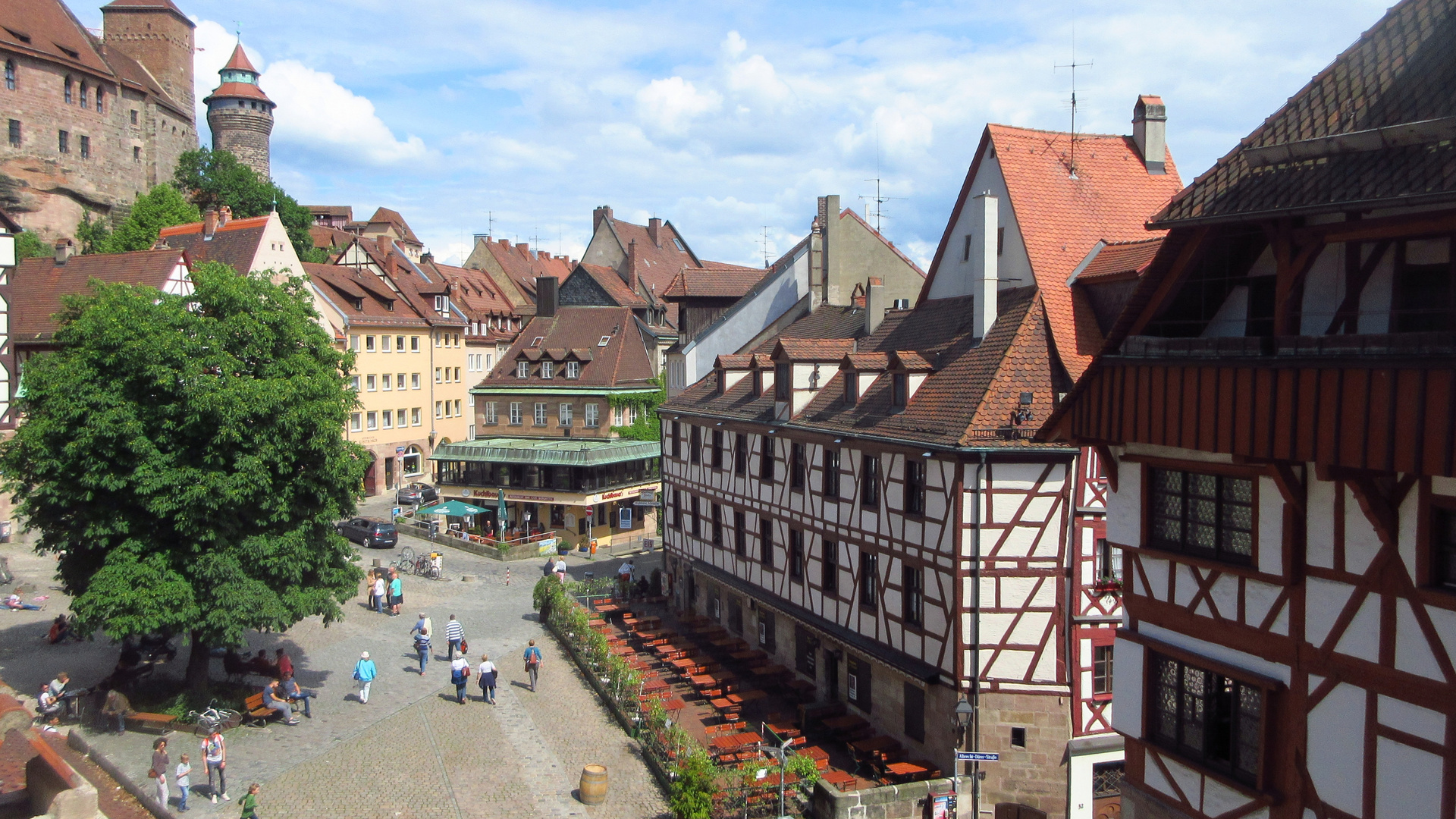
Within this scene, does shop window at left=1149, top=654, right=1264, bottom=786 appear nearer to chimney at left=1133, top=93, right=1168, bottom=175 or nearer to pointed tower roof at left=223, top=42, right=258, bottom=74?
chimney at left=1133, top=93, right=1168, bottom=175

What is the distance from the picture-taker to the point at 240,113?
9281cm

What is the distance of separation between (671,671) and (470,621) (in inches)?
326

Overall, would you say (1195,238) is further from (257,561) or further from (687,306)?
(687,306)

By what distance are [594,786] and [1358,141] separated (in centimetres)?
1498

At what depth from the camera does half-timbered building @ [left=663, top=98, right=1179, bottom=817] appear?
1780 centimetres

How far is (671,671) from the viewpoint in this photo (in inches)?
1006

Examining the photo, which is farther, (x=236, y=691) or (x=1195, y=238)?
(x=236, y=691)

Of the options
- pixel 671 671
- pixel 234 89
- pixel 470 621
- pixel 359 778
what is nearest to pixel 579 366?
pixel 470 621

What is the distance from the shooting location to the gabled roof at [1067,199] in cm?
1995

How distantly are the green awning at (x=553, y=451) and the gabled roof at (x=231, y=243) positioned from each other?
45.7 feet

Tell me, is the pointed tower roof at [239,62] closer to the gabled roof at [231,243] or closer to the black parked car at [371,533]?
the gabled roof at [231,243]

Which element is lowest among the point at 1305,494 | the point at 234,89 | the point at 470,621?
the point at 470,621

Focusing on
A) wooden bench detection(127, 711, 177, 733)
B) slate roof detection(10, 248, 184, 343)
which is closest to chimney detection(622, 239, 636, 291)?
slate roof detection(10, 248, 184, 343)

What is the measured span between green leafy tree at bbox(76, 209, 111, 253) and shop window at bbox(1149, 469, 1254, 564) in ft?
238
